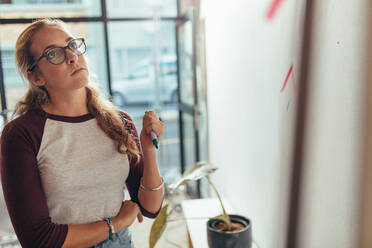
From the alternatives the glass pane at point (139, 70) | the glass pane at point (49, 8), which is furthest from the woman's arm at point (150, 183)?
the glass pane at point (139, 70)

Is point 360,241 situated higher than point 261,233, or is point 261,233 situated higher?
point 360,241

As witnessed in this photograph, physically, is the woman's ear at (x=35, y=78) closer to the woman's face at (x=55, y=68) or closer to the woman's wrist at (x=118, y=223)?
the woman's face at (x=55, y=68)

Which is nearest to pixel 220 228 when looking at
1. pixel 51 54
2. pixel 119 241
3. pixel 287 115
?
pixel 287 115

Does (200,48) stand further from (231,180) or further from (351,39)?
(351,39)

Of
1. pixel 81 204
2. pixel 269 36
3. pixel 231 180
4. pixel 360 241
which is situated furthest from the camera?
pixel 231 180

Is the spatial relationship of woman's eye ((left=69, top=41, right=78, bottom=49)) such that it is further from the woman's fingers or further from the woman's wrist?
the woman's wrist

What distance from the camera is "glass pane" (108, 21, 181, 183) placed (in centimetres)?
515

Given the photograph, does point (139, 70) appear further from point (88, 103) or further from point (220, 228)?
point (88, 103)

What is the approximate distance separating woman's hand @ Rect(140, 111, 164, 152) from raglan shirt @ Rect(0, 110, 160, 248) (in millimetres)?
74

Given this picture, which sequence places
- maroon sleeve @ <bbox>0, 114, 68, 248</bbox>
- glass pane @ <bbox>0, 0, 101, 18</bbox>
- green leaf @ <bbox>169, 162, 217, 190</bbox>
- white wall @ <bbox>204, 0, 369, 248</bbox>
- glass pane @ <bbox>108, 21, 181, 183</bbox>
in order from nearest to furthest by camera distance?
maroon sleeve @ <bbox>0, 114, 68, 248</bbox> → white wall @ <bbox>204, 0, 369, 248</bbox> → green leaf @ <bbox>169, 162, 217, 190</bbox> → glass pane @ <bbox>0, 0, 101, 18</bbox> → glass pane @ <bbox>108, 21, 181, 183</bbox>

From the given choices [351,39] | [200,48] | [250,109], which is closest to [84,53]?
[351,39]

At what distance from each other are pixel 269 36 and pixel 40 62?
106 cm

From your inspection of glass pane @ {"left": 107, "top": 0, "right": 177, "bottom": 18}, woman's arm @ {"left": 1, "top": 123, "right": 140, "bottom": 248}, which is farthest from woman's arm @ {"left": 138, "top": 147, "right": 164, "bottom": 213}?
glass pane @ {"left": 107, "top": 0, "right": 177, "bottom": 18}

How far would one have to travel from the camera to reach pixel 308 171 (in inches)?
51.5
